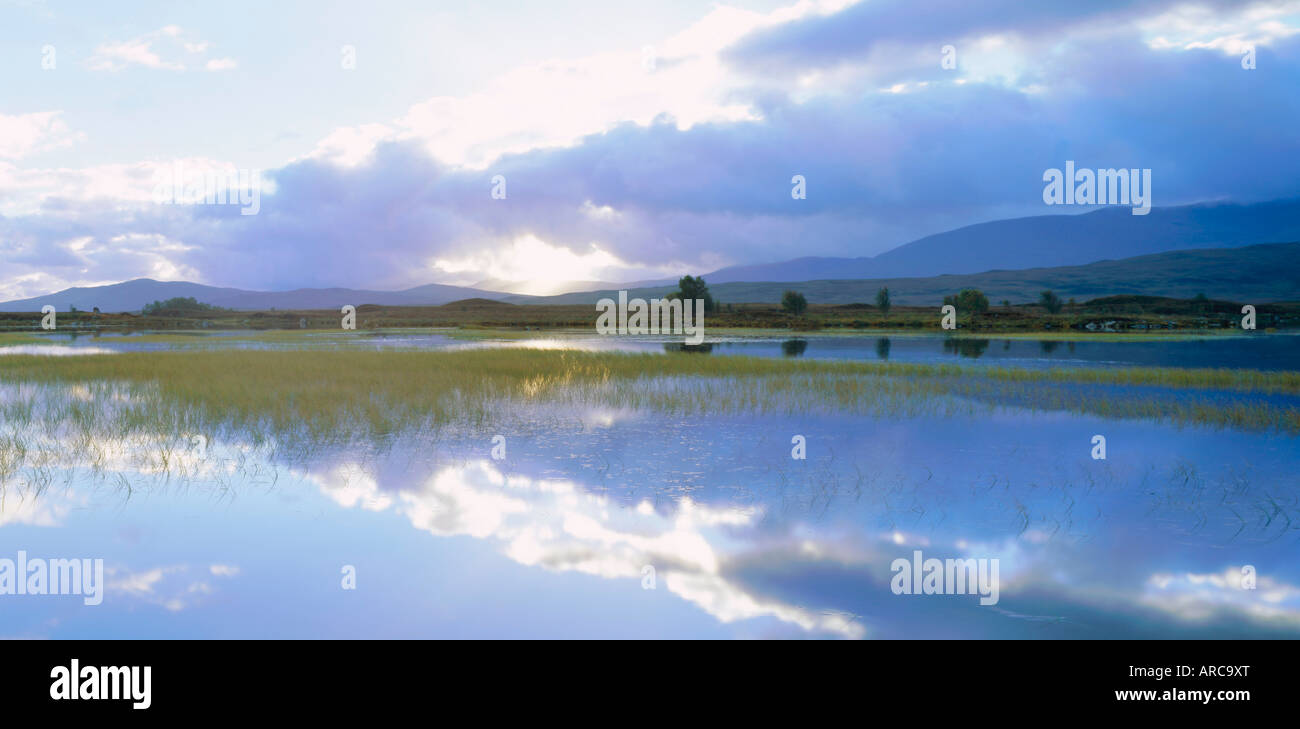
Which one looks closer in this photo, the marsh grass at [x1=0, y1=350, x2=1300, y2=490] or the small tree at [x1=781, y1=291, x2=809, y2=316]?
the marsh grass at [x1=0, y1=350, x2=1300, y2=490]

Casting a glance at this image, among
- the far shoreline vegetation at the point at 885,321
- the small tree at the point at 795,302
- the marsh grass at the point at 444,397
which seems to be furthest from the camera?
the small tree at the point at 795,302

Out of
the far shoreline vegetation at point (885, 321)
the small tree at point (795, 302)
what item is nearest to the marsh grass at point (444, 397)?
the far shoreline vegetation at point (885, 321)

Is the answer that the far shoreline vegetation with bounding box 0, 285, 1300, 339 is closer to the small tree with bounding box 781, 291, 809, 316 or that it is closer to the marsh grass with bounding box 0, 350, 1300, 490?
the small tree with bounding box 781, 291, 809, 316

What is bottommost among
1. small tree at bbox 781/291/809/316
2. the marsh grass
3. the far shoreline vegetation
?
the marsh grass

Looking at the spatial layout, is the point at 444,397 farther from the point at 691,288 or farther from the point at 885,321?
the point at 691,288

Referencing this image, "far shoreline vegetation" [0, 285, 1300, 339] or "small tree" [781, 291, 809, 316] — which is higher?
"small tree" [781, 291, 809, 316]

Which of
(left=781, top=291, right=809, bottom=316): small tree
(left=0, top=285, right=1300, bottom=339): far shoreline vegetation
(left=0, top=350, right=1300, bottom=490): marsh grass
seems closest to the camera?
(left=0, top=350, right=1300, bottom=490): marsh grass

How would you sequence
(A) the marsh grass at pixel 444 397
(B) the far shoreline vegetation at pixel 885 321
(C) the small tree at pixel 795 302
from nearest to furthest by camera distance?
1. (A) the marsh grass at pixel 444 397
2. (B) the far shoreline vegetation at pixel 885 321
3. (C) the small tree at pixel 795 302

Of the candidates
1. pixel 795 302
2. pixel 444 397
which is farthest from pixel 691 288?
pixel 444 397

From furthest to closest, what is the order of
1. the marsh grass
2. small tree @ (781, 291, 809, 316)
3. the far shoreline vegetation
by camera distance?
small tree @ (781, 291, 809, 316), the far shoreline vegetation, the marsh grass

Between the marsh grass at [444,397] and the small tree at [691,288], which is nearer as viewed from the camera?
the marsh grass at [444,397]

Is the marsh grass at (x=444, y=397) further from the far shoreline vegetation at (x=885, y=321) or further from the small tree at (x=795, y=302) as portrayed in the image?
the small tree at (x=795, y=302)

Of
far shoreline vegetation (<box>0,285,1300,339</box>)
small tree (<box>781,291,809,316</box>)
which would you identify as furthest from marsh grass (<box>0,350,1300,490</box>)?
small tree (<box>781,291,809,316</box>)

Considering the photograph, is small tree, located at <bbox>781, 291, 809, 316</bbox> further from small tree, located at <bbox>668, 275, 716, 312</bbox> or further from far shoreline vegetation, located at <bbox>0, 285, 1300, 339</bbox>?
small tree, located at <bbox>668, 275, 716, 312</bbox>
